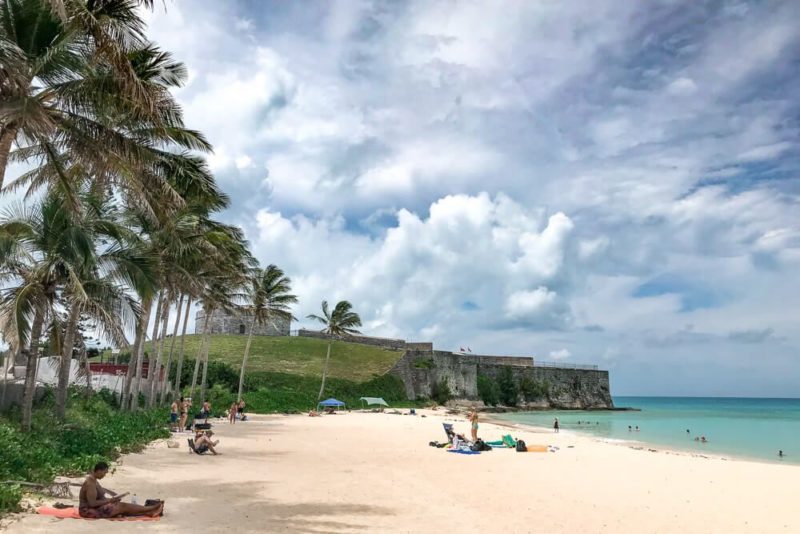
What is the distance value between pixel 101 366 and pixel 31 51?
30998mm

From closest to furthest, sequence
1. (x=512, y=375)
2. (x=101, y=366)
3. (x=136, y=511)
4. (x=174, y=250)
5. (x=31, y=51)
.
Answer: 1. (x=136, y=511)
2. (x=31, y=51)
3. (x=174, y=250)
4. (x=101, y=366)
5. (x=512, y=375)

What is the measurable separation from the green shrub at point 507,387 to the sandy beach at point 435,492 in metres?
49.8

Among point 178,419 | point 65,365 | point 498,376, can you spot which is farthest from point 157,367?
point 498,376

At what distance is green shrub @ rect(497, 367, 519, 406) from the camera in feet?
225

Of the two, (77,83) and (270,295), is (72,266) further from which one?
(270,295)

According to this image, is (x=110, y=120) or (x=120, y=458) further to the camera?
(x=120, y=458)

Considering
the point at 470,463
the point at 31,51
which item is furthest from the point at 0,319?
the point at 470,463

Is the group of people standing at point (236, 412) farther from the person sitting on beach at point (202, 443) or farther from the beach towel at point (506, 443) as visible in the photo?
the beach towel at point (506, 443)

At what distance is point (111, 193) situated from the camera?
1661cm

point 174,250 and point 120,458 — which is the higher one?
point 174,250

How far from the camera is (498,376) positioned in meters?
69.3

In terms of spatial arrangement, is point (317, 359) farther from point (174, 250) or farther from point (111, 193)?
point (111, 193)

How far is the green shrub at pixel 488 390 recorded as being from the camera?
65.7 m

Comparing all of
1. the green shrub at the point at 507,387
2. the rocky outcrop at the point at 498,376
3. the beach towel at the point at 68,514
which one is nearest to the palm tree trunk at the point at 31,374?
the beach towel at the point at 68,514
